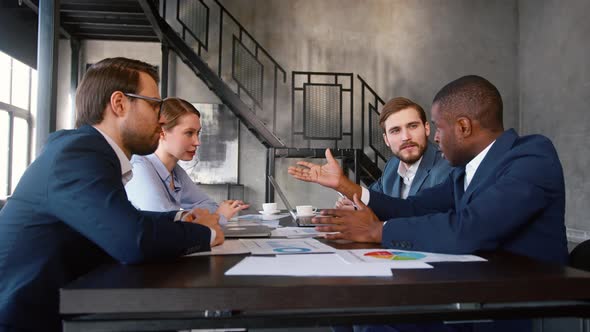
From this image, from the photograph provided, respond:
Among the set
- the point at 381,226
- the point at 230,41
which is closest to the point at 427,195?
the point at 381,226

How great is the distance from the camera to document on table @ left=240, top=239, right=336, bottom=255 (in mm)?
1042

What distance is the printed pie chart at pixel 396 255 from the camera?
94 cm

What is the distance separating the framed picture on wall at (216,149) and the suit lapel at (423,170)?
4.88m

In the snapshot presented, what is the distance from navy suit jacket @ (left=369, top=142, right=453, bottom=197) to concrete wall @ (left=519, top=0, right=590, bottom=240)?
4.58 metres

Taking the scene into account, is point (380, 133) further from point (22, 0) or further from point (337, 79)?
point (22, 0)

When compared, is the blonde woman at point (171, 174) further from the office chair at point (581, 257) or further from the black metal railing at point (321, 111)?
A: the black metal railing at point (321, 111)

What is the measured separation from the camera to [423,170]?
2270mm

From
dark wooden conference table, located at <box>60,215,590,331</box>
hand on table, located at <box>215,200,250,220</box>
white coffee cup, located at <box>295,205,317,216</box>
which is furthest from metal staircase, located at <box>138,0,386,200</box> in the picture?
dark wooden conference table, located at <box>60,215,590,331</box>

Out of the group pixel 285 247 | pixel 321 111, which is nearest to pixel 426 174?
pixel 285 247

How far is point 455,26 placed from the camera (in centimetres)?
744

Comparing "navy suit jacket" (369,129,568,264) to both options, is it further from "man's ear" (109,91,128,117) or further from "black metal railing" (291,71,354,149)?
"black metal railing" (291,71,354,149)

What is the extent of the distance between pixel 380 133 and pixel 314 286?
242 inches

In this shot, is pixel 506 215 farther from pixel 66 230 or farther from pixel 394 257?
pixel 66 230

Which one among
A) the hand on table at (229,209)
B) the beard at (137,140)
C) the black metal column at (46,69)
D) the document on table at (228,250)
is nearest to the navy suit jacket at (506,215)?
the document on table at (228,250)
